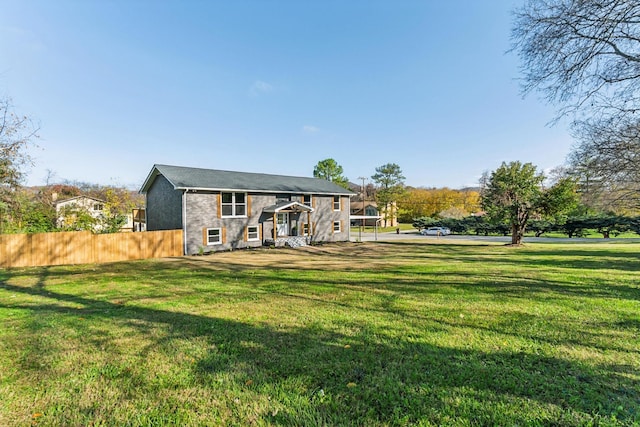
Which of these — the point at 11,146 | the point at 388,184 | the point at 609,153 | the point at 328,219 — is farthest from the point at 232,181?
the point at 388,184

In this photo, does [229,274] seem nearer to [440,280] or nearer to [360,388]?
[440,280]

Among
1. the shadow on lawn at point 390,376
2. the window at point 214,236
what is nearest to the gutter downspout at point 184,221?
the window at point 214,236

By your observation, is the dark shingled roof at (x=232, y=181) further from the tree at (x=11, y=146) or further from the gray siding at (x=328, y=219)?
the tree at (x=11, y=146)

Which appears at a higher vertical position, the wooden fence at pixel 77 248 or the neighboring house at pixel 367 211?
the neighboring house at pixel 367 211

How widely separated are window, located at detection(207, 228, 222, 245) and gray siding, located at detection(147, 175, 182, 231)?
5.97 ft

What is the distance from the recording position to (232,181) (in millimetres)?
21156

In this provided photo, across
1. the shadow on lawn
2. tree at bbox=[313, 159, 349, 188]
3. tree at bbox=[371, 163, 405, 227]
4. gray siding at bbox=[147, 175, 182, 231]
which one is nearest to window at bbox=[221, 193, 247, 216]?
gray siding at bbox=[147, 175, 182, 231]

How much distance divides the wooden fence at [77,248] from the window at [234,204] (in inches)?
163

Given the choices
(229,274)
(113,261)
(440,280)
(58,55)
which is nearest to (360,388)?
(440,280)

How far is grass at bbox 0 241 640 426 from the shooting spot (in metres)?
2.55

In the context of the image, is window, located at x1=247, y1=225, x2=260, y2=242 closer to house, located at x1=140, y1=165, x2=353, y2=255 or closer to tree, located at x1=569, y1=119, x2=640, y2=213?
house, located at x1=140, y1=165, x2=353, y2=255

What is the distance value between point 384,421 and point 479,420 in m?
0.79

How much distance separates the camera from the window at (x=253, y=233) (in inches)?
818

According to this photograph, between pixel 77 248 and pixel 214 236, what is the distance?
701 centimetres
